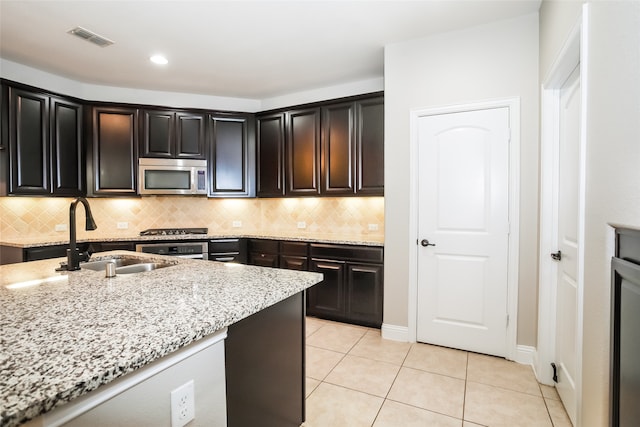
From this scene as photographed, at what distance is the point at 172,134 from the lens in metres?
4.01

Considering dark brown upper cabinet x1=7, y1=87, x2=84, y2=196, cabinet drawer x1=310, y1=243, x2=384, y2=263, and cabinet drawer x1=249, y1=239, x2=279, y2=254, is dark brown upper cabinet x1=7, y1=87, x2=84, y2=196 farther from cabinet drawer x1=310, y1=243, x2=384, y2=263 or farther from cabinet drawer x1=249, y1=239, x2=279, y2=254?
cabinet drawer x1=310, y1=243, x2=384, y2=263

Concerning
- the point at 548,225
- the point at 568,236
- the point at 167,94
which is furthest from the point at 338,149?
the point at 167,94

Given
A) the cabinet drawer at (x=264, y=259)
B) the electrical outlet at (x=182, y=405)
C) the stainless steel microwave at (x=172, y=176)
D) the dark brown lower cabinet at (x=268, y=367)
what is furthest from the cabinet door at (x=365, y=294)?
the electrical outlet at (x=182, y=405)

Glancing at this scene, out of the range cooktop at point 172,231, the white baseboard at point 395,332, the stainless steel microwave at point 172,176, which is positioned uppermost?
the stainless steel microwave at point 172,176

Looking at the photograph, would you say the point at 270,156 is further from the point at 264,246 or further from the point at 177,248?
the point at 177,248

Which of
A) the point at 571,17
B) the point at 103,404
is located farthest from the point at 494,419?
the point at 571,17

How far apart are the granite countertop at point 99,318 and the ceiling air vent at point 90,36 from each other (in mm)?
1999

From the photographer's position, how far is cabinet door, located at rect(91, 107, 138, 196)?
374cm

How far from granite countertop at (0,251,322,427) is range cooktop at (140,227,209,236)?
6.88 ft

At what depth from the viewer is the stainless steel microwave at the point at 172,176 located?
3.88 m

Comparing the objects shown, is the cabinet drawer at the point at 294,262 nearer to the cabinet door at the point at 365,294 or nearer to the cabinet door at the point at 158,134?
the cabinet door at the point at 365,294

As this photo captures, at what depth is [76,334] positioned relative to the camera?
34.8 inches

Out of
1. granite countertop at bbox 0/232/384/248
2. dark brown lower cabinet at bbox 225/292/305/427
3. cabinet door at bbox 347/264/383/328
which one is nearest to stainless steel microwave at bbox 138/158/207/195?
granite countertop at bbox 0/232/384/248

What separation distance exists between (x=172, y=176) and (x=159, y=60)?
1320 mm
